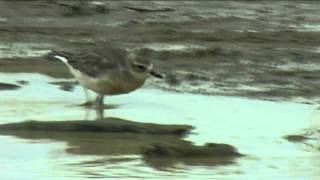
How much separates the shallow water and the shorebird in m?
0.18

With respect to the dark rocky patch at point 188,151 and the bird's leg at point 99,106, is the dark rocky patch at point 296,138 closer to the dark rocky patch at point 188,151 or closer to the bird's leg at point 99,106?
the dark rocky patch at point 188,151

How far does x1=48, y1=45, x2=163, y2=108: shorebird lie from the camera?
11.7m

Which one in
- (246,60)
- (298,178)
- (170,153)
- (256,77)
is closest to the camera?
(298,178)

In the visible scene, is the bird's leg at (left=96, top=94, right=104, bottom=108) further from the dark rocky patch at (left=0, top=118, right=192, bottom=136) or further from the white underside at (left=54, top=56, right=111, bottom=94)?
the dark rocky patch at (left=0, top=118, right=192, bottom=136)

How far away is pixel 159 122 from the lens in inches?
416

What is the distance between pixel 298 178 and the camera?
8.48 m

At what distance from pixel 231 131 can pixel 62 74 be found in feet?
11.8

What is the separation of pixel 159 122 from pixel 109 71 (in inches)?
60.3

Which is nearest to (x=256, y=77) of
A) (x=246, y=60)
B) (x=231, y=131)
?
(x=246, y=60)

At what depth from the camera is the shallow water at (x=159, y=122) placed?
8609 millimetres

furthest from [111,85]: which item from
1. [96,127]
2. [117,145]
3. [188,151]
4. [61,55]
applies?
[188,151]

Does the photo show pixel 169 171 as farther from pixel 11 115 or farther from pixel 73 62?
pixel 73 62

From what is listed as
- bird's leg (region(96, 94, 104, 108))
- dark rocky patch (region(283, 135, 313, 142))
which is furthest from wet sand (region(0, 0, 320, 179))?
bird's leg (region(96, 94, 104, 108))

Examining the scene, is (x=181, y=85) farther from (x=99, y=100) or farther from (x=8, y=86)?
(x=8, y=86)
